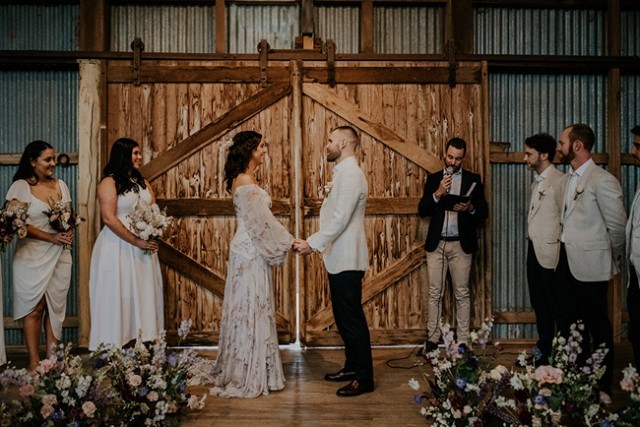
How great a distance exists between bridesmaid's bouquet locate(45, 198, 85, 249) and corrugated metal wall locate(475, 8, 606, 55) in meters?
4.38

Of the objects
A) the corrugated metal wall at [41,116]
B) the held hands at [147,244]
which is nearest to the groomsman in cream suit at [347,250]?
the held hands at [147,244]

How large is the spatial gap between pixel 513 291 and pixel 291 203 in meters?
2.51

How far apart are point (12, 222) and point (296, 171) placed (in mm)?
2660

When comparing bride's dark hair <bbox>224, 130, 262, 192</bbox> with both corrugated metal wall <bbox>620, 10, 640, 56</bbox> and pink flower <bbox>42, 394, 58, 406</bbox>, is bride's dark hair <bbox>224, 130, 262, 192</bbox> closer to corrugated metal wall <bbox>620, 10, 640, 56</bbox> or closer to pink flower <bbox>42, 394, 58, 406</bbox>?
pink flower <bbox>42, 394, 58, 406</bbox>

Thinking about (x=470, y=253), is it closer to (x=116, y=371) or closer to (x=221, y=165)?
(x=221, y=165)

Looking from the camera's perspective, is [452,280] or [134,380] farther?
[452,280]

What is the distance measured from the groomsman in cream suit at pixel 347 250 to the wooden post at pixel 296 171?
1550mm

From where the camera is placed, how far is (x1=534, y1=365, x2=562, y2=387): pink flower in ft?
9.93

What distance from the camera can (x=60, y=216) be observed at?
503 centimetres

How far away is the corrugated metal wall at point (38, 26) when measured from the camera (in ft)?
20.6

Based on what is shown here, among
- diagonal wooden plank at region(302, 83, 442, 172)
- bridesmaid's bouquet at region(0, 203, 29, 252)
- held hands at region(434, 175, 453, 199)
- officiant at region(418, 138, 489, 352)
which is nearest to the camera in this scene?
bridesmaid's bouquet at region(0, 203, 29, 252)

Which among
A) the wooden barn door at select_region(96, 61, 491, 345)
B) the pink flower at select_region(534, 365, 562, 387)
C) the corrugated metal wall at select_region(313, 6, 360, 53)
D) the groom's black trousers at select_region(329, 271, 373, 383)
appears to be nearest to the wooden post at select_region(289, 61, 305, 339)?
the wooden barn door at select_region(96, 61, 491, 345)

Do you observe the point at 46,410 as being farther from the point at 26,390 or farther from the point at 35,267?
the point at 35,267

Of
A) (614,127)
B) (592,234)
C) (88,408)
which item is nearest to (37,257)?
(88,408)
